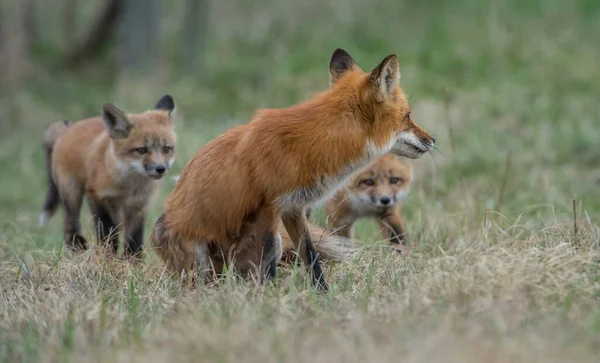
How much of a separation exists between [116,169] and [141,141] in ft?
1.09

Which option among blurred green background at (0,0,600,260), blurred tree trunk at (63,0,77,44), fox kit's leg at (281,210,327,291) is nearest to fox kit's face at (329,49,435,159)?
fox kit's leg at (281,210,327,291)

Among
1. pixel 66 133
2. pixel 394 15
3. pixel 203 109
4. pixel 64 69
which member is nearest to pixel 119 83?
pixel 203 109

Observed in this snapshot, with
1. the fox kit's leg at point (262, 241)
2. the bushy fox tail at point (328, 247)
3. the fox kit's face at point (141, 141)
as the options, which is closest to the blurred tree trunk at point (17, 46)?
the fox kit's face at point (141, 141)

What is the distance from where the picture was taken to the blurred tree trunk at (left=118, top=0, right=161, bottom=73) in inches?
659

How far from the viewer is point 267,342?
3.65 meters

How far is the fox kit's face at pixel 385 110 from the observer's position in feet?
17.0

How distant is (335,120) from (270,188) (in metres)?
0.57

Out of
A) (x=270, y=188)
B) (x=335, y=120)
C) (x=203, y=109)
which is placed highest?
(x=335, y=120)

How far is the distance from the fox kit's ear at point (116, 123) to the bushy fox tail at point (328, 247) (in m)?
2.44

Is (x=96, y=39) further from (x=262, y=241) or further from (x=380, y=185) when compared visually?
(x=262, y=241)

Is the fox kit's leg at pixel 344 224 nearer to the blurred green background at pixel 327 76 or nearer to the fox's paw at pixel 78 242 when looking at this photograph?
the blurred green background at pixel 327 76

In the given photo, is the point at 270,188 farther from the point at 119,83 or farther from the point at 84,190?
the point at 119,83

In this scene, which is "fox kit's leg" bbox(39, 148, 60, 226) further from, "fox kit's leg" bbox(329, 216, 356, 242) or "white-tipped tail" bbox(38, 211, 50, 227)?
"fox kit's leg" bbox(329, 216, 356, 242)

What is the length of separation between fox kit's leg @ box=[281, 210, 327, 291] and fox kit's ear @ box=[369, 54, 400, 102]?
877mm
